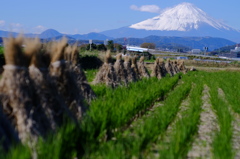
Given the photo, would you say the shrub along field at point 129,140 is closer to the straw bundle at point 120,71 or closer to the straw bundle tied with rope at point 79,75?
the straw bundle tied with rope at point 79,75

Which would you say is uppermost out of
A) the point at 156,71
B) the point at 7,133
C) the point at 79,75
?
the point at 79,75

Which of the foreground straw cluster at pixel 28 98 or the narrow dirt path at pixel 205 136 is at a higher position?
the foreground straw cluster at pixel 28 98

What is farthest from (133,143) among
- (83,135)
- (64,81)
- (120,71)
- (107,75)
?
(120,71)

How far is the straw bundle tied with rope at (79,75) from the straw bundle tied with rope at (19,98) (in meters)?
2.66

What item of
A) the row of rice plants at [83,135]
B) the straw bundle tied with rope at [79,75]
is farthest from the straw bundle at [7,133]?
the straw bundle tied with rope at [79,75]

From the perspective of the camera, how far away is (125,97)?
7.36 meters

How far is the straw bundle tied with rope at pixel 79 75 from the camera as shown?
704cm

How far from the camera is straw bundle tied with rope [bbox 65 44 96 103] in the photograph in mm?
7035

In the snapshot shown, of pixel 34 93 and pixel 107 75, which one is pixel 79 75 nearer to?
pixel 107 75

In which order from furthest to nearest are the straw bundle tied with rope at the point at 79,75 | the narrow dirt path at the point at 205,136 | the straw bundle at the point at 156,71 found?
the straw bundle at the point at 156,71, the straw bundle tied with rope at the point at 79,75, the narrow dirt path at the point at 205,136

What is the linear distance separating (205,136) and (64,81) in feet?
7.21

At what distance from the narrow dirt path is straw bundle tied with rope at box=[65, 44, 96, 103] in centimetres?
200

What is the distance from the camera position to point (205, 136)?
5750mm

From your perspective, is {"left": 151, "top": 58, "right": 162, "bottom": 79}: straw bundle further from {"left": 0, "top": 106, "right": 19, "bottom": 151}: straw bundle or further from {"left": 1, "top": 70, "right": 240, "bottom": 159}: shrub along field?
{"left": 0, "top": 106, "right": 19, "bottom": 151}: straw bundle
